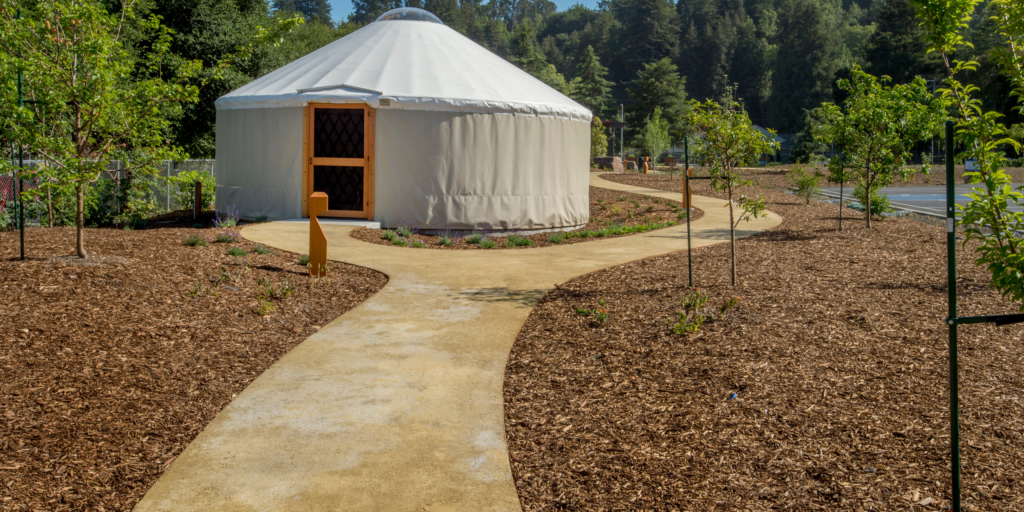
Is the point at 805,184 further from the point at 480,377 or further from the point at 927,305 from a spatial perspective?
the point at 480,377

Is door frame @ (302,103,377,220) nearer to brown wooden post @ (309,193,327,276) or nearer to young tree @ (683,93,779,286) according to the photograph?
brown wooden post @ (309,193,327,276)

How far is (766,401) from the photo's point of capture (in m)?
4.00

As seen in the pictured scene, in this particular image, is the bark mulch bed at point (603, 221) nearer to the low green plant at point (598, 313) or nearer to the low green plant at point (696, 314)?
the low green plant at point (598, 313)

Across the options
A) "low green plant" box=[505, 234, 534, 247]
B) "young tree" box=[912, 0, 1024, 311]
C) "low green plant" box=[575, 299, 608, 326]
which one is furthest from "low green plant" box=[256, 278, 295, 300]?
"young tree" box=[912, 0, 1024, 311]

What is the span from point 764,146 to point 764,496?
14.8 feet

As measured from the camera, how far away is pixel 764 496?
9.87 feet

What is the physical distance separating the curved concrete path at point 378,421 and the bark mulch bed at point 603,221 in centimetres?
338

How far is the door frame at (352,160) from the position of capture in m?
11.4

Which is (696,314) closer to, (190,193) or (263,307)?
(263,307)

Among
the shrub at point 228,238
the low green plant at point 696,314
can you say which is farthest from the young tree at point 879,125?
the shrub at point 228,238

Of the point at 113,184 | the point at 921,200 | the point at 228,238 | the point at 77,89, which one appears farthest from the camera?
the point at 921,200

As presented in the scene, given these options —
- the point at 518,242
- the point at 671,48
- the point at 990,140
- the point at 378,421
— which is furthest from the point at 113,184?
the point at 671,48

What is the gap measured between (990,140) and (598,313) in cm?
315

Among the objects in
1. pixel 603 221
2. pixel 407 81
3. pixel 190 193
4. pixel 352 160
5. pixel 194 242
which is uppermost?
pixel 407 81
